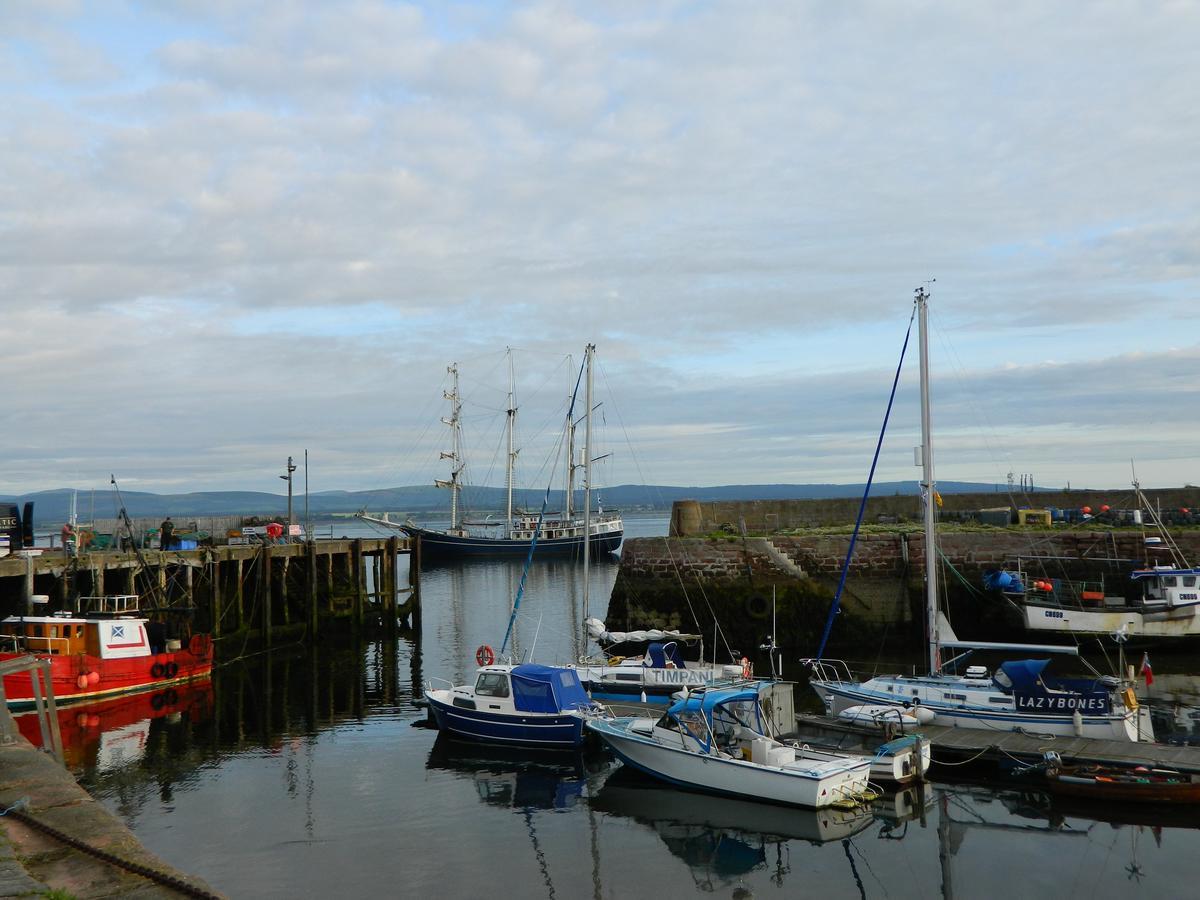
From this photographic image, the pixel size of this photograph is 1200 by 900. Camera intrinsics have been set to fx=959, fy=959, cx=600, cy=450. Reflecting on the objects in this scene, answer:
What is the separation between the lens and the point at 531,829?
693 inches

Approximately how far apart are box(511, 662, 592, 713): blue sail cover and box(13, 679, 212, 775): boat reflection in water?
8.79 metres

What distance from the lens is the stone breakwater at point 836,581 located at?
3594 cm

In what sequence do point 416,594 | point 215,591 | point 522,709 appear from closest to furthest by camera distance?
point 522,709
point 215,591
point 416,594

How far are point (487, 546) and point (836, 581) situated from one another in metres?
57.9

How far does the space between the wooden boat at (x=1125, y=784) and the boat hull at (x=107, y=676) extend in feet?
78.1

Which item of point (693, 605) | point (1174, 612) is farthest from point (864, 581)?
point (1174, 612)

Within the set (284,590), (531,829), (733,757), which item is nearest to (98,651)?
(284,590)

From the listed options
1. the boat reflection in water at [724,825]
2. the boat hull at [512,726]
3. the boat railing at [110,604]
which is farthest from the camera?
the boat railing at [110,604]

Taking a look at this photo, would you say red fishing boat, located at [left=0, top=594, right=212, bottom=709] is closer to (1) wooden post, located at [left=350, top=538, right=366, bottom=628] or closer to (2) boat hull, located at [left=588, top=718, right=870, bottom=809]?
(1) wooden post, located at [left=350, top=538, right=366, bottom=628]

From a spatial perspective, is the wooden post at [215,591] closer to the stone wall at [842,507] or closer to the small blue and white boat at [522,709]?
the small blue and white boat at [522,709]

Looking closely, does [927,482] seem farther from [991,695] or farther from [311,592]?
[311,592]

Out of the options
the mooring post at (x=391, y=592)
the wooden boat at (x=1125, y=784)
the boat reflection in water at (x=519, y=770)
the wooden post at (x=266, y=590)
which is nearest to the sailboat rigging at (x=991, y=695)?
the wooden boat at (x=1125, y=784)

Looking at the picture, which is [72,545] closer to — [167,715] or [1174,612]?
[167,715]

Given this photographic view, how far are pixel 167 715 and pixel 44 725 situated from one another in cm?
1127
